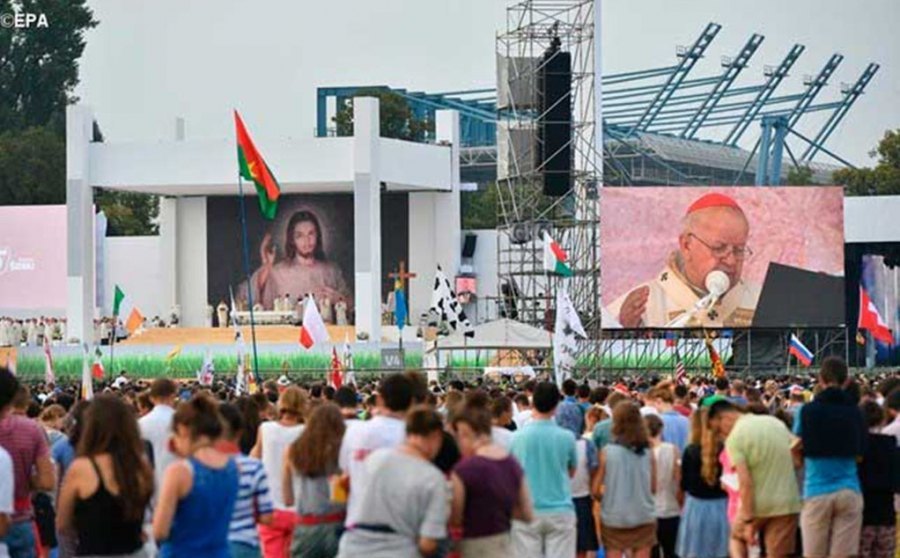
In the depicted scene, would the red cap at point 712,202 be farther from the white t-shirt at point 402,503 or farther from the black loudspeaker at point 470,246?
the white t-shirt at point 402,503

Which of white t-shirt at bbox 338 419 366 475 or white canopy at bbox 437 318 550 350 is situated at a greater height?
white t-shirt at bbox 338 419 366 475

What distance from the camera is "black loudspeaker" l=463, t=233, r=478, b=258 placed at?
67250mm

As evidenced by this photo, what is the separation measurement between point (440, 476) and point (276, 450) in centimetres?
363

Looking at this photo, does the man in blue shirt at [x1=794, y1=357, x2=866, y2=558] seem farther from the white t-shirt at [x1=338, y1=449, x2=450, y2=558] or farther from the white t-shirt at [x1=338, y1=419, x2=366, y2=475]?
the white t-shirt at [x1=338, y1=449, x2=450, y2=558]

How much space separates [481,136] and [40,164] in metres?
39.7

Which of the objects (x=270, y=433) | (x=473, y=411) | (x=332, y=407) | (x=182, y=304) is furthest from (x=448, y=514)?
(x=182, y=304)

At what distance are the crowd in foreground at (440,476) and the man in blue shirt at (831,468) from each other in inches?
0.5

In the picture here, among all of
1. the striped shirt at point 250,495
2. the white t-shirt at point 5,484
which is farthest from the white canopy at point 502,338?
the white t-shirt at point 5,484

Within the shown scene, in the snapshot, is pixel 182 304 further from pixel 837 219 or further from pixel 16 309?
pixel 837 219

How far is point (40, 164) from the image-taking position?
285 ft

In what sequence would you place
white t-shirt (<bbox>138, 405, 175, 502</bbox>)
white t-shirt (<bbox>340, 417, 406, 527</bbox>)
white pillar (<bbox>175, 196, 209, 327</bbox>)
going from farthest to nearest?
white pillar (<bbox>175, 196, 209, 327</bbox>), white t-shirt (<bbox>138, 405, 175, 502</bbox>), white t-shirt (<bbox>340, 417, 406, 527</bbox>)

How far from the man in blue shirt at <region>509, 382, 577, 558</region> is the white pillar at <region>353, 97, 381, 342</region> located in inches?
1766

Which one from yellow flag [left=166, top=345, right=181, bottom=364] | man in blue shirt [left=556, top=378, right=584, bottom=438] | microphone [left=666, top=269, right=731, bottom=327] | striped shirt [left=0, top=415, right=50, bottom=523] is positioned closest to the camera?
striped shirt [left=0, top=415, right=50, bottom=523]

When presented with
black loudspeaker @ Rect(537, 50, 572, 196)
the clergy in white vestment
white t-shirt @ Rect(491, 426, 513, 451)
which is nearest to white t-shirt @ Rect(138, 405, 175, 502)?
white t-shirt @ Rect(491, 426, 513, 451)
